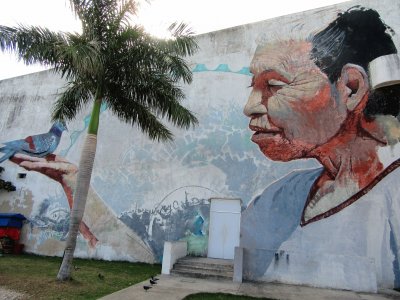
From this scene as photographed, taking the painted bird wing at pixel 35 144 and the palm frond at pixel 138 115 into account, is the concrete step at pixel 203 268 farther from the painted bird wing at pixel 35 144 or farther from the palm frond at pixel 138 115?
the painted bird wing at pixel 35 144

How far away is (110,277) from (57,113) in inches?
207

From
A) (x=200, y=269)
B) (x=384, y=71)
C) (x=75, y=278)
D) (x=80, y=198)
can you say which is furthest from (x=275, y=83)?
(x=75, y=278)

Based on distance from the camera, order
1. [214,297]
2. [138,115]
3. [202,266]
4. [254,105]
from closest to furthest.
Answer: [214,297] → [138,115] → [202,266] → [254,105]

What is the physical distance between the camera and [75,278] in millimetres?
9125

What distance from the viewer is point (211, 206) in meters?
12.9

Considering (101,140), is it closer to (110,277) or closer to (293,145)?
(110,277)

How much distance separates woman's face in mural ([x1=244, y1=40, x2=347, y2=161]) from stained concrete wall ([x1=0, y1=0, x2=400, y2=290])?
391 millimetres

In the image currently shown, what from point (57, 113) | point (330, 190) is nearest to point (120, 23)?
point (57, 113)

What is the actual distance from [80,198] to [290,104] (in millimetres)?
8054

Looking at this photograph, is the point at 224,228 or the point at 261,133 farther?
the point at 261,133

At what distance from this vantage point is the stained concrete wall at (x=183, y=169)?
1282 cm

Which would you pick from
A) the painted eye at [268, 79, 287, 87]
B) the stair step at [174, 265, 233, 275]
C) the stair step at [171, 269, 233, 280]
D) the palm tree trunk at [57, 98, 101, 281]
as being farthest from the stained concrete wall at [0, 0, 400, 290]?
the palm tree trunk at [57, 98, 101, 281]

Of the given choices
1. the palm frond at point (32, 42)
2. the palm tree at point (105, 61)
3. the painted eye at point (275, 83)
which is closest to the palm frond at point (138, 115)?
the palm tree at point (105, 61)

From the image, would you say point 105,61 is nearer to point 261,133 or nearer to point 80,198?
point 80,198
